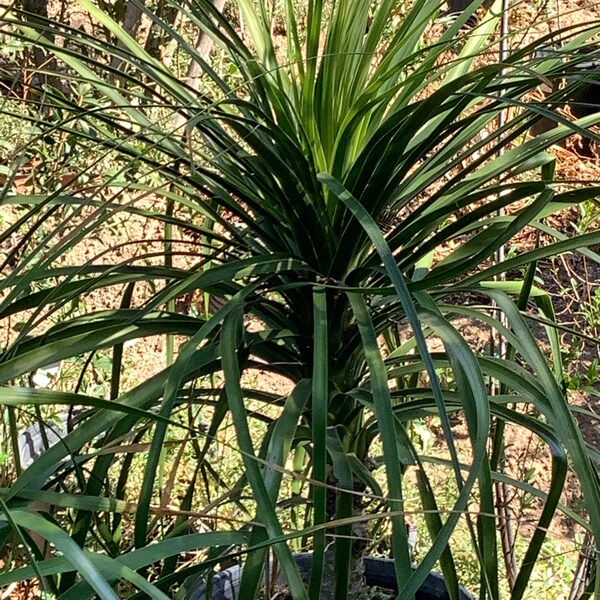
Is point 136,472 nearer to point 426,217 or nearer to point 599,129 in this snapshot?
point 426,217

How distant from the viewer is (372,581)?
1191mm

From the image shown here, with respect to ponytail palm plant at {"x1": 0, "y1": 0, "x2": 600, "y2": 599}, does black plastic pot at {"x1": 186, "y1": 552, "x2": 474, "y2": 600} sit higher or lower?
lower

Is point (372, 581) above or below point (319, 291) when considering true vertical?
below

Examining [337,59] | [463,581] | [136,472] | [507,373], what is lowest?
[463,581]

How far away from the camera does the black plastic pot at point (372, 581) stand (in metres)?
1.13

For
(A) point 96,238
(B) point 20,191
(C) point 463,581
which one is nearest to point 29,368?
(C) point 463,581

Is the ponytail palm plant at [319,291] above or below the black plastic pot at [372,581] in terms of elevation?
above

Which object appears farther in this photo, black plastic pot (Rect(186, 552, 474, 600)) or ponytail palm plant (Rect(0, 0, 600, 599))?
black plastic pot (Rect(186, 552, 474, 600))

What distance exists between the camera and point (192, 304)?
7.70ft

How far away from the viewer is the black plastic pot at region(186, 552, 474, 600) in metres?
1.13

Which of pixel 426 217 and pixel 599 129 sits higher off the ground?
pixel 599 129

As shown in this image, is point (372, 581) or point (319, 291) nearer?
point (319, 291)

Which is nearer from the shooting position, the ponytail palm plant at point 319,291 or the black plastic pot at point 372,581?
the ponytail palm plant at point 319,291

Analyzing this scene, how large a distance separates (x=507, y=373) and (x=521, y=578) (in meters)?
0.17
